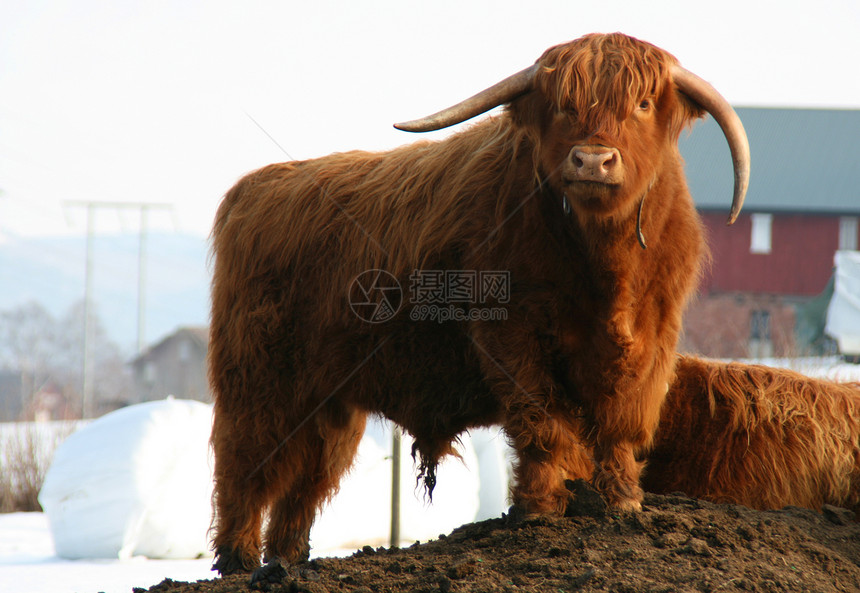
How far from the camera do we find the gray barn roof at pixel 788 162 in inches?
1097

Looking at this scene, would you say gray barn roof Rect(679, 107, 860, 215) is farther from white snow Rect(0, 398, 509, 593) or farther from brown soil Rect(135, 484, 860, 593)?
brown soil Rect(135, 484, 860, 593)

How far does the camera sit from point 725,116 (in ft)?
10.1

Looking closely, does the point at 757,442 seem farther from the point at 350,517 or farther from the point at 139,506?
the point at 139,506

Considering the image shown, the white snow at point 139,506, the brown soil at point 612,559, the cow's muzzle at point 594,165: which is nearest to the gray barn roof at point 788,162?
the white snow at point 139,506

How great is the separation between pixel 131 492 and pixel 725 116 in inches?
203

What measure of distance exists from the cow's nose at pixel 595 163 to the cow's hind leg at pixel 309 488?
2037 millimetres

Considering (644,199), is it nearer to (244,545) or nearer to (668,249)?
(668,249)

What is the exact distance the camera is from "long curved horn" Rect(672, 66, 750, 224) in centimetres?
301

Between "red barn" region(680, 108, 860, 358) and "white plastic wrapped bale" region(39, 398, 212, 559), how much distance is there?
20166 millimetres

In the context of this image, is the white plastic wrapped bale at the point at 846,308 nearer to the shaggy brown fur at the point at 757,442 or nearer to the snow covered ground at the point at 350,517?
the snow covered ground at the point at 350,517

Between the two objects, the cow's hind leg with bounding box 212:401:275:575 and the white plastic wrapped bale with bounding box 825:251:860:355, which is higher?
the white plastic wrapped bale with bounding box 825:251:860:355

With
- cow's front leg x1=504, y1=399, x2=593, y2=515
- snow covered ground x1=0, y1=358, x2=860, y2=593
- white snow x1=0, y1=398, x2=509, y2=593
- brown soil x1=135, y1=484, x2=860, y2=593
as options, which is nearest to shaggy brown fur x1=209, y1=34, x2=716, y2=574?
cow's front leg x1=504, y1=399, x2=593, y2=515

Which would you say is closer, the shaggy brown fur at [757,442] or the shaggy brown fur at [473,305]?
the shaggy brown fur at [473,305]

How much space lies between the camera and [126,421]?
22.2 ft
